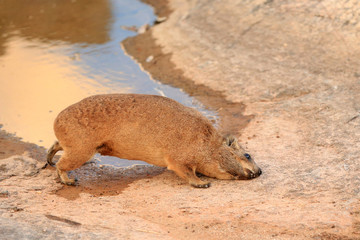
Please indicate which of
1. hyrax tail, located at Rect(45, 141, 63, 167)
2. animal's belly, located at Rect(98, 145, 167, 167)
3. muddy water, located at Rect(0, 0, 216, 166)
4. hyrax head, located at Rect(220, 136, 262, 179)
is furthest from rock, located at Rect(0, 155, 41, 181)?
hyrax head, located at Rect(220, 136, 262, 179)

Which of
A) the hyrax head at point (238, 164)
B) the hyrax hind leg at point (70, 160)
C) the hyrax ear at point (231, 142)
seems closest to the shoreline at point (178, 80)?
the hyrax ear at point (231, 142)

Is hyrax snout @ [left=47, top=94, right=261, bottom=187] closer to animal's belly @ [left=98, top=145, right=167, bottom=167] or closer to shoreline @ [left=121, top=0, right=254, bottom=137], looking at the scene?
animal's belly @ [left=98, top=145, right=167, bottom=167]

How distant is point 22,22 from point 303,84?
382 inches

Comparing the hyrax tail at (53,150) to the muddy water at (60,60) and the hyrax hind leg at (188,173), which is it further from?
the hyrax hind leg at (188,173)

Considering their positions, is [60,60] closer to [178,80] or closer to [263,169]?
[178,80]

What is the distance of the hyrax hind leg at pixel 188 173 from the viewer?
6473mm

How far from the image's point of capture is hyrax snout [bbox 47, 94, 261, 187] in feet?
21.4

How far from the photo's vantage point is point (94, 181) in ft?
23.3

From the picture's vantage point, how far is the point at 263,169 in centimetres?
681

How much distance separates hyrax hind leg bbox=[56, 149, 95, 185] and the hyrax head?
177cm

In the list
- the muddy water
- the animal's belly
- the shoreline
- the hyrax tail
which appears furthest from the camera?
the muddy water

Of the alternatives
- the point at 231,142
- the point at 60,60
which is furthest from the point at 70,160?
the point at 60,60

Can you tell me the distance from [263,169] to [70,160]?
8.45ft

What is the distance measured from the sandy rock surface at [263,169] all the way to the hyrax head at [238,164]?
0.12 meters
